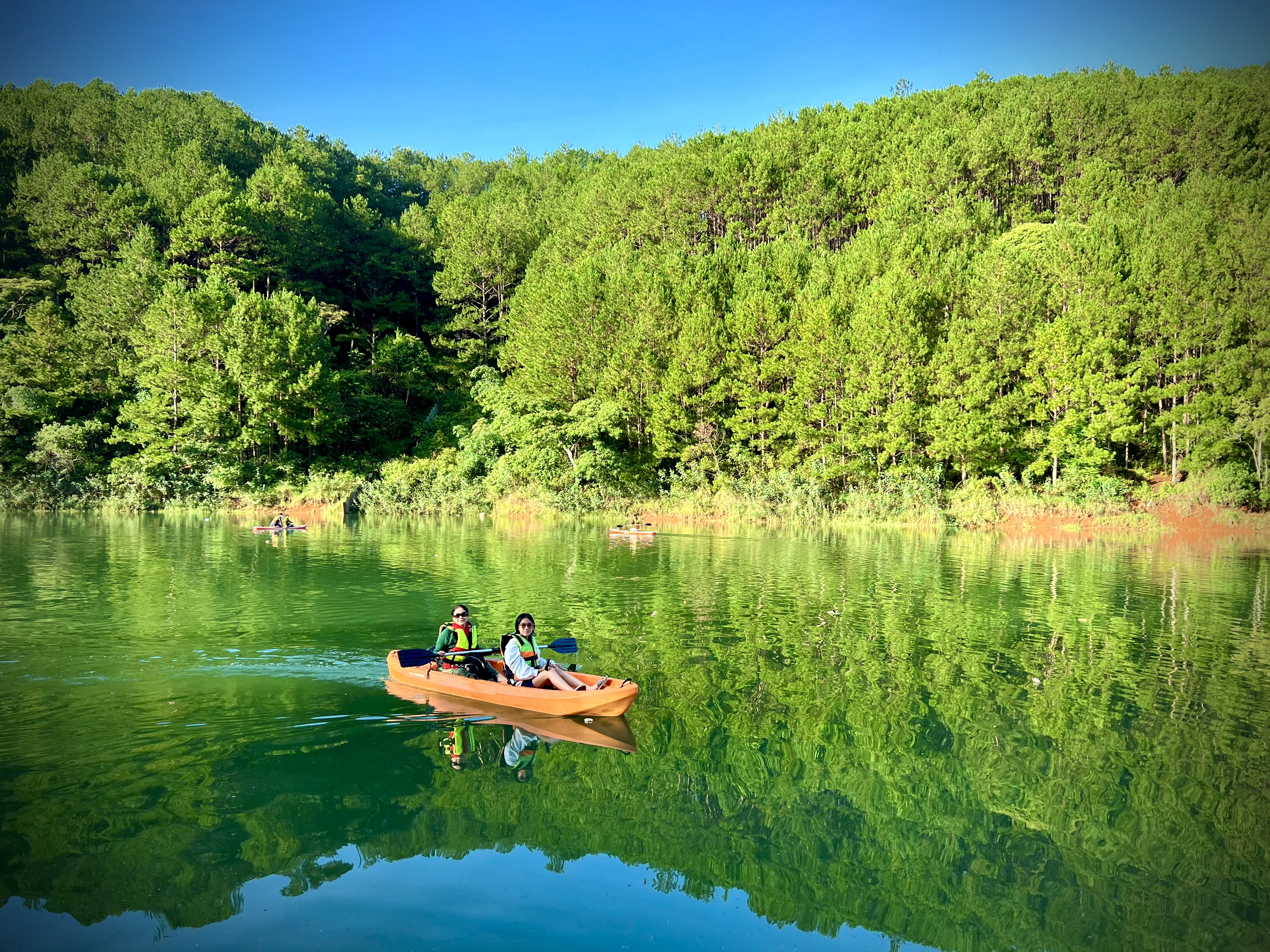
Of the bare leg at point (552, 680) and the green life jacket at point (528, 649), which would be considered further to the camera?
the green life jacket at point (528, 649)

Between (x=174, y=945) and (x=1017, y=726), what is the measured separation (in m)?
9.23

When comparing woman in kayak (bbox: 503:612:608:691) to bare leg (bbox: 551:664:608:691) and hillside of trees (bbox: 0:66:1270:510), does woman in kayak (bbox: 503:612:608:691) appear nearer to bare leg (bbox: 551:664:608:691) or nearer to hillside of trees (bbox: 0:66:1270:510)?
bare leg (bbox: 551:664:608:691)

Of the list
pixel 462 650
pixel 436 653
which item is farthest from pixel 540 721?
pixel 436 653

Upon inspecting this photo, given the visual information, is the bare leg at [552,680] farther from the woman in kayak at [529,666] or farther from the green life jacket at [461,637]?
the green life jacket at [461,637]

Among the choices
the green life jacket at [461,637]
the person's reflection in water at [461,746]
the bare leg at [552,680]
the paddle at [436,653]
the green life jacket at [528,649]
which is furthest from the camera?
the green life jacket at [461,637]

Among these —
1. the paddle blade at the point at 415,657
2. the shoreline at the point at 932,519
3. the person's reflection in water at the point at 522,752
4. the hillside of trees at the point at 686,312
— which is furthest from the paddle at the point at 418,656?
the hillside of trees at the point at 686,312

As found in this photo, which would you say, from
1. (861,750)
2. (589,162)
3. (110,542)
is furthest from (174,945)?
(589,162)

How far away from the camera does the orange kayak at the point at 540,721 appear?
10406 millimetres

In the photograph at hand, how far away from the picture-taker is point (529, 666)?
11.7 metres

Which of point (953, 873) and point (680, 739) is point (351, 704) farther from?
point (953, 873)

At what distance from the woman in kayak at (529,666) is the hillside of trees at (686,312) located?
32913 mm

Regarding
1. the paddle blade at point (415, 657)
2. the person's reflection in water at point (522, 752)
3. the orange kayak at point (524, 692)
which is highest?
the paddle blade at point (415, 657)

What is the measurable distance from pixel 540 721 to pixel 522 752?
1.21m

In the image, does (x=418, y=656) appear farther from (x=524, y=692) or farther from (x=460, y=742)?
(x=460, y=742)
